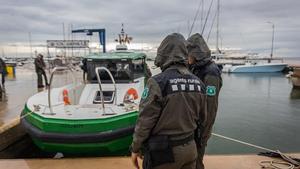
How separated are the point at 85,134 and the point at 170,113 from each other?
333cm

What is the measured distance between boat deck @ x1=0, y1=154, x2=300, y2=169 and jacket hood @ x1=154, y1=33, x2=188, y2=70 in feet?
8.06

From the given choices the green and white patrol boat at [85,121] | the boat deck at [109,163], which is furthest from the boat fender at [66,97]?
the boat deck at [109,163]

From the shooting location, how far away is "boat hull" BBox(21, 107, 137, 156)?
5.77 metres

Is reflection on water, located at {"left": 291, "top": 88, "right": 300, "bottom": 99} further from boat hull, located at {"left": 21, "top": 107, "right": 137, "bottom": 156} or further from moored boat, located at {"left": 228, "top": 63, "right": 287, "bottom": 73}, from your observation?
moored boat, located at {"left": 228, "top": 63, "right": 287, "bottom": 73}

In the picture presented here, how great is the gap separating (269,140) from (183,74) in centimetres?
1006

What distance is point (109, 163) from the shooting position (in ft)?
16.9

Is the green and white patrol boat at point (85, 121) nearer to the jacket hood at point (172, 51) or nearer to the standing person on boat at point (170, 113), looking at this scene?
the standing person on boat at point (170, 113)

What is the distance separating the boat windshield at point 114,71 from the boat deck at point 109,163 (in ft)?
10.4

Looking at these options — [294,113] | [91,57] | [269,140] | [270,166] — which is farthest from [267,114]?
[270,166]

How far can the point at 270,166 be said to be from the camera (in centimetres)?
472

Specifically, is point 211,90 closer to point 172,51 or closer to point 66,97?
point 172,51

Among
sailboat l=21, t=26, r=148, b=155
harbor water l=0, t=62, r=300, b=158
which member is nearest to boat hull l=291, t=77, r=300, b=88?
harbor water l=0, t=62, r=300, b=158

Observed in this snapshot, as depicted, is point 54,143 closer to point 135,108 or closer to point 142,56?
point 135,108

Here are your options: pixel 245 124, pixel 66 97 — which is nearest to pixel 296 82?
pixel 245 124
